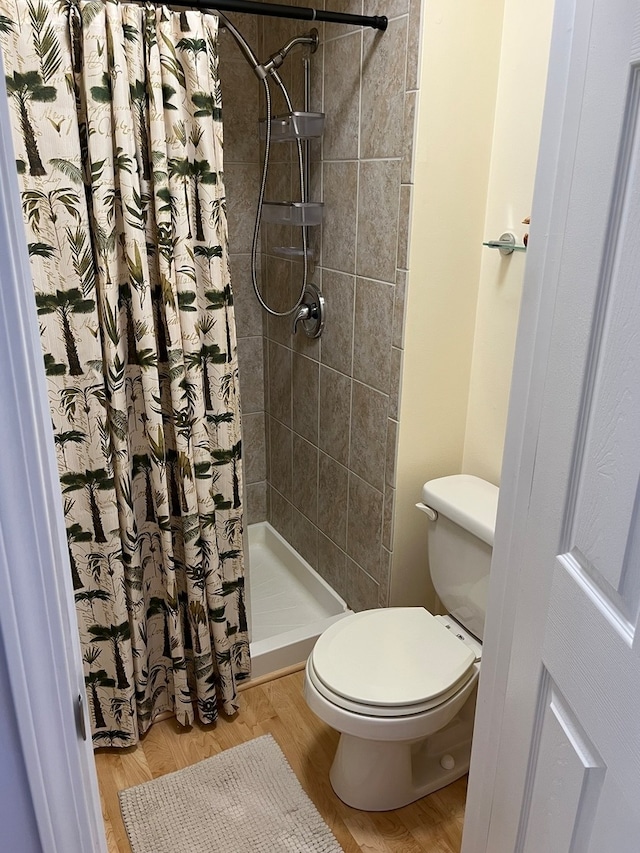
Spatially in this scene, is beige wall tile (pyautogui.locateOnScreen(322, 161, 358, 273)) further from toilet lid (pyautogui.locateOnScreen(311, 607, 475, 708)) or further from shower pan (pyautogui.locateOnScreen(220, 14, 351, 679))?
toilet lid (pyautogui.locateOnScreen(311, 607, 475, 708))

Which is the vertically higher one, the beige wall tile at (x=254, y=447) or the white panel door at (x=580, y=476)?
the white panel door at (x=580, y=476)

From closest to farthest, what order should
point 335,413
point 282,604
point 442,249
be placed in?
point 442,249 < point 335,413 < point 282,604

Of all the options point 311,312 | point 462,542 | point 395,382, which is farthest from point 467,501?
point 311,312

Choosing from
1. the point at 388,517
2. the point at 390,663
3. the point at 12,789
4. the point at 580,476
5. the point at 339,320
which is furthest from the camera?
the point at 339,320

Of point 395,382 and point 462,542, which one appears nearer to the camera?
point 462,542

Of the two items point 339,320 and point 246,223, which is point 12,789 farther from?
point 246,223

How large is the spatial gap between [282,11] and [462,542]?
55.6 inches

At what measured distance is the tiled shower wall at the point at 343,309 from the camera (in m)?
1.79

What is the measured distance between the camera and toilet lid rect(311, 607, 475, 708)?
1.59 m

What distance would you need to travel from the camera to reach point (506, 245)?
66.9 inches

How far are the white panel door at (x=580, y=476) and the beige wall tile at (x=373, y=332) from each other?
0.85 metres

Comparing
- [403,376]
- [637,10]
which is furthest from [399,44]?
[637,10]

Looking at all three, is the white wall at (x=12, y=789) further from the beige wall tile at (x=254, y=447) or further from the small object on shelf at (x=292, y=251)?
the beige wall tile at (x=254, y=447)

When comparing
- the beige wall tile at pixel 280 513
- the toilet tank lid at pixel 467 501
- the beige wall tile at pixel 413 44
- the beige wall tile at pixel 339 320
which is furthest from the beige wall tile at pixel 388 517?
the beige wall tile at pixel 413 44
